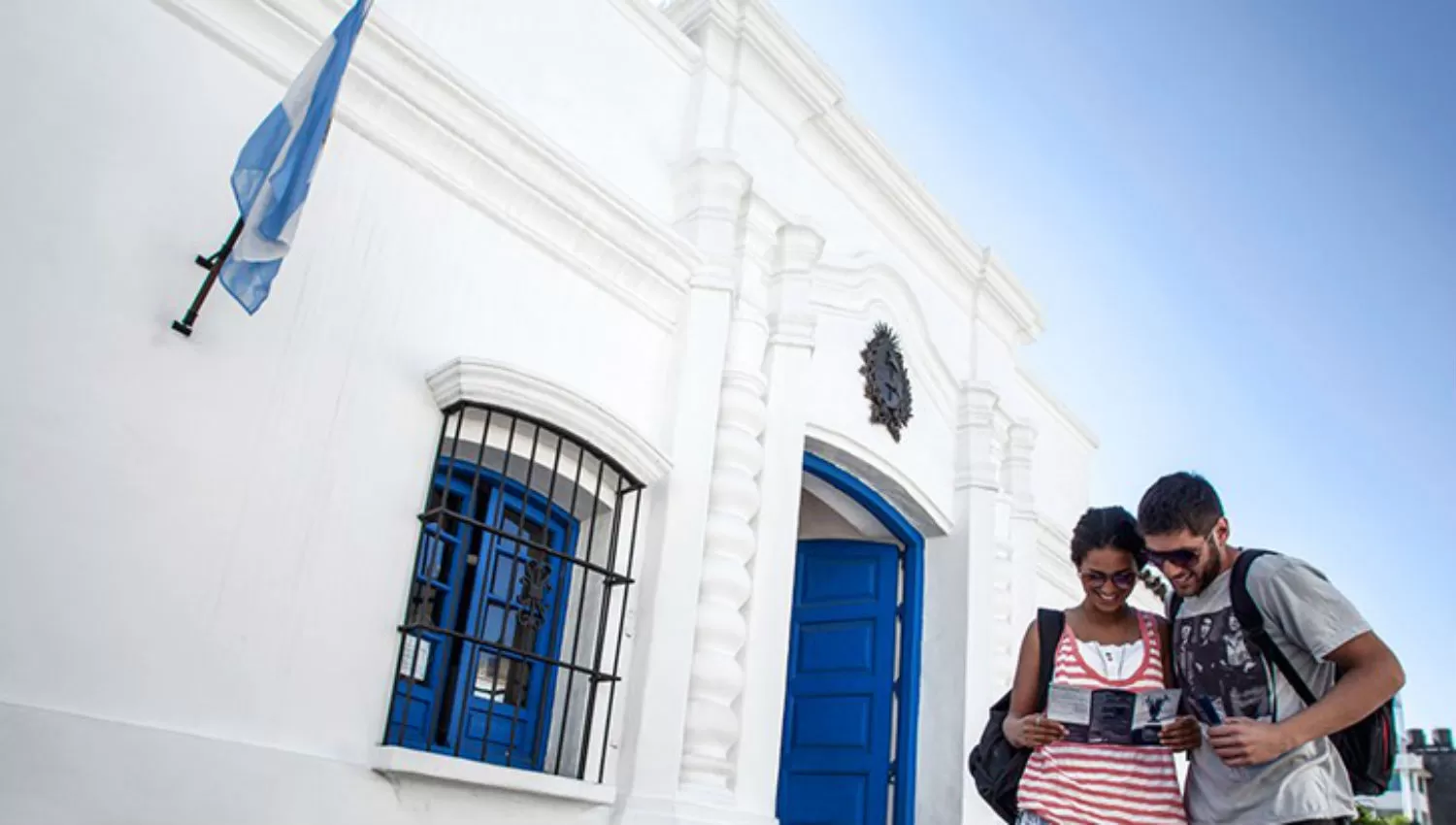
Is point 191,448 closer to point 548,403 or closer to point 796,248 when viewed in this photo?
point 548,403

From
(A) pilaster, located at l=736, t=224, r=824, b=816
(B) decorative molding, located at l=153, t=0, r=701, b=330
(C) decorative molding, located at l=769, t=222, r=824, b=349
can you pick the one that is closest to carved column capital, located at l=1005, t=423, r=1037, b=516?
(A) pilaster, located at l=736, t=224, r=824, b=816

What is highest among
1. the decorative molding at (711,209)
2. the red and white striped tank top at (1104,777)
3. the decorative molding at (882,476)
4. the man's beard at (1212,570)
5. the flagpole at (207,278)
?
the decorative molding at (711,209)

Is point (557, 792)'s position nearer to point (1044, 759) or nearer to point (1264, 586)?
point (1044, 759)

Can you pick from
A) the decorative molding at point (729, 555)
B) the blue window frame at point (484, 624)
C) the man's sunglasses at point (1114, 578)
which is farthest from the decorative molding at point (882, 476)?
the man's sunglasses at point (1114, 578)

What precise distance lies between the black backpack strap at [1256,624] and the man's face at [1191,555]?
0.07 m

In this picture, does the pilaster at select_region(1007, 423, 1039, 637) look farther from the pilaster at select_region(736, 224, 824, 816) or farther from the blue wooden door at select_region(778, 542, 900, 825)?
the pilaster at select_region(736, 224, 824, 816)

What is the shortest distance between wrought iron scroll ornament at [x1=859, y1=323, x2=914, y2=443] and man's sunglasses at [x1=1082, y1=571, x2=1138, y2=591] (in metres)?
3.91

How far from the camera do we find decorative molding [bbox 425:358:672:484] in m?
4.31

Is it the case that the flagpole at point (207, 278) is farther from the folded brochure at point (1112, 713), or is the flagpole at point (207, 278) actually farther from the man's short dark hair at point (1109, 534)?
the folded brochure at point (1112, 713)

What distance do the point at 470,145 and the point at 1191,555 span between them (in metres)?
3.17

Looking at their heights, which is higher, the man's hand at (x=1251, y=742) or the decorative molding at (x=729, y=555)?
the decorative molding at (x=729, y=555)

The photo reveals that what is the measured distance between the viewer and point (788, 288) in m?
5.98

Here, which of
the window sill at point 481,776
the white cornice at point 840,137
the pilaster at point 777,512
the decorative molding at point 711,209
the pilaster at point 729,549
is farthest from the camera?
the white cornice at point 840,137

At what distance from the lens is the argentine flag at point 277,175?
340 cm
